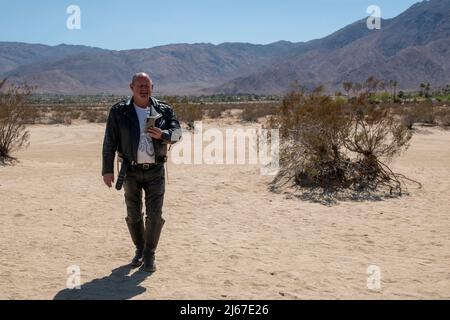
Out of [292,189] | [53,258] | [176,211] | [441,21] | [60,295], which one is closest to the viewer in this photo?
[60,295]

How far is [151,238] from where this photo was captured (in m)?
5.23

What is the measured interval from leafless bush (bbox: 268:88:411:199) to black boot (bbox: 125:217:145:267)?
494cm

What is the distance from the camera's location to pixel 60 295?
465 centimetres

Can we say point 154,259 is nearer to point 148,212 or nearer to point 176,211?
point 148,212

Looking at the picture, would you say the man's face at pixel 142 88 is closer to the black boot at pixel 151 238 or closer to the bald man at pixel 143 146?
the bald man at pixel 143 146

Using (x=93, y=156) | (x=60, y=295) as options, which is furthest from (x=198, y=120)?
(x=60, y=295)

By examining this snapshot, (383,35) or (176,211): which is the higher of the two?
(383,35)

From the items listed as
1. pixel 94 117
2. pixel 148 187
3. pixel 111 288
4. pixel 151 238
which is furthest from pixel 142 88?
pixel 94 117

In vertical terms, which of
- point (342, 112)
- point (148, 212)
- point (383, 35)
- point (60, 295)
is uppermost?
point (383, 35)

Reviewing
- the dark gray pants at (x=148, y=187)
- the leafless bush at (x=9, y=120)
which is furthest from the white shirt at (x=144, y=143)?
the leafless bush at (x=9, y=120)

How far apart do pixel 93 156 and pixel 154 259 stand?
10538mm

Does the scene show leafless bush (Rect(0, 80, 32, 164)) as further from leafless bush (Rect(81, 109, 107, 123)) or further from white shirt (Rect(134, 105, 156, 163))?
leafless bush (Rect(81, 109, 107, 123))

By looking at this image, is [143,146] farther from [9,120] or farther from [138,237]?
[9,120]

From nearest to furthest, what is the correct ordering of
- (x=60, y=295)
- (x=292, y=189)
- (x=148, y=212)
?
(x=60, y=295), (x=148, y=212), (x=292, y=189)
